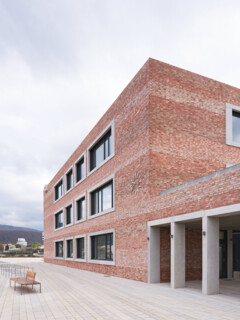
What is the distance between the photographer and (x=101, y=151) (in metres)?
24.5

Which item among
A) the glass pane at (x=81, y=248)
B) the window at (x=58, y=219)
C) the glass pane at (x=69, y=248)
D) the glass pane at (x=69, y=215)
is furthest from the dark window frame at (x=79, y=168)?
the window at (x=58, y=219)

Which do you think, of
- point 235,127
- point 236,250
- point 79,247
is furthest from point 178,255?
point 79,247

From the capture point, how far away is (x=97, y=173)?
24062 mm

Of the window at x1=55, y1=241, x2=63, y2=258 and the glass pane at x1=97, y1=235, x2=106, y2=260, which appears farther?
the window at x1=55, y1=241, x2=63, y2=258

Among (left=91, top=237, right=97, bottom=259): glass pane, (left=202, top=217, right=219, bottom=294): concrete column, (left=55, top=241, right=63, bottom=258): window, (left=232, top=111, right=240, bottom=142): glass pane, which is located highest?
(left=232, top=111, right=240, bottom=142): glass pane

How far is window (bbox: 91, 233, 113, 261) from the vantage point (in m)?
21.0

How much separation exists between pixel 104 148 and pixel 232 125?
9147 mm

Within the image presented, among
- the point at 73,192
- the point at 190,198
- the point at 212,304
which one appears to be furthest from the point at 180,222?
the point at 73,192

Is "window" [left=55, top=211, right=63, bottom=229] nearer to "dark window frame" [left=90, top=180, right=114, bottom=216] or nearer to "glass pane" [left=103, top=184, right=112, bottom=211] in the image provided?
"dark window frame" [left=90, top=180, right=114, bottom=216]

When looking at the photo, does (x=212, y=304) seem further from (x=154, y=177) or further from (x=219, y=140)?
(x=219, y=140)

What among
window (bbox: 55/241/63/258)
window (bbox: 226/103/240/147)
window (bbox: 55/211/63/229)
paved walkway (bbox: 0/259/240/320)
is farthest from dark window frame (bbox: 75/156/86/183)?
paved walkway (bbox: 0/259/240/320)

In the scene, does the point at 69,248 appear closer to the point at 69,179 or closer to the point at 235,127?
the point at 69,179

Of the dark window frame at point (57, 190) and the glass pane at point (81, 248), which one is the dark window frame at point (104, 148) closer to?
the glass pane at point (81, 248)

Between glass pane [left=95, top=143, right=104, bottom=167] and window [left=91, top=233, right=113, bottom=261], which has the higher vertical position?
glass pane [left=95, top=143, right=104, bottom=167]
